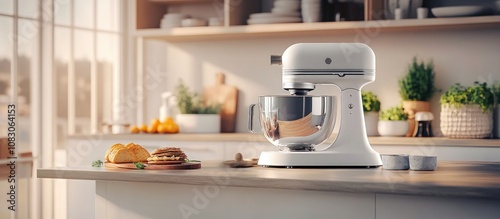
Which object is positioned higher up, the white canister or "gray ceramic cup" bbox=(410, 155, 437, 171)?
the white canister

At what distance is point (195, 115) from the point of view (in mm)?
4875

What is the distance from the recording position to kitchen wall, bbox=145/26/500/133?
4512 mm

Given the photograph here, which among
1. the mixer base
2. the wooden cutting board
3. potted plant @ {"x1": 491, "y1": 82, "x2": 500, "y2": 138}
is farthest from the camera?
the wooden cutting board

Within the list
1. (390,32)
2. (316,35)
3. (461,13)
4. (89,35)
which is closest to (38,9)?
(89,35)

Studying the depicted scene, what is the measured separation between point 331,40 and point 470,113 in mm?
998

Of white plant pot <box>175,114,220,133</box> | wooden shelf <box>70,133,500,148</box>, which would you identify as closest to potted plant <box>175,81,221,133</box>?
white plant pot <box>175,114,220,133</box>

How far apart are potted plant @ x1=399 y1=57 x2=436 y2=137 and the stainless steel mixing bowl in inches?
71.5

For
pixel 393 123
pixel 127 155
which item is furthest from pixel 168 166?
pixel 393 123

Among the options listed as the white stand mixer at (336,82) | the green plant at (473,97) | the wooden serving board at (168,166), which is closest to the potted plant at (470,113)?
the green plant at (473,97)

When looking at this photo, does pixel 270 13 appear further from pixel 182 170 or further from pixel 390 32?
pixel 182 170

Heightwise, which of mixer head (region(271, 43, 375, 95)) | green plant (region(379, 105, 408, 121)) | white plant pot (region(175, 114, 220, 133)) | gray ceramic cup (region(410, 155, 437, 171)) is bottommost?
gray ceramic cup (region(410, 155, 437, 171))

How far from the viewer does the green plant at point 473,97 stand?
421cm

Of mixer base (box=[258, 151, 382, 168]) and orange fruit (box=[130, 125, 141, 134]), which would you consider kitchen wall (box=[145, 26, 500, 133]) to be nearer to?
orange fruit (box=[130, 125, 141, 134])

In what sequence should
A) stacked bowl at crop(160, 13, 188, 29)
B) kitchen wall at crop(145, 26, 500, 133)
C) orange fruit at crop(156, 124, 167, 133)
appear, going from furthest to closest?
1. stacked bowl at crop(160, 13, 188, 29)
2. orange fruit at crop(156, 124, 167, 133)
3. kitchen wall at crop(145, 26, 500, 133)
